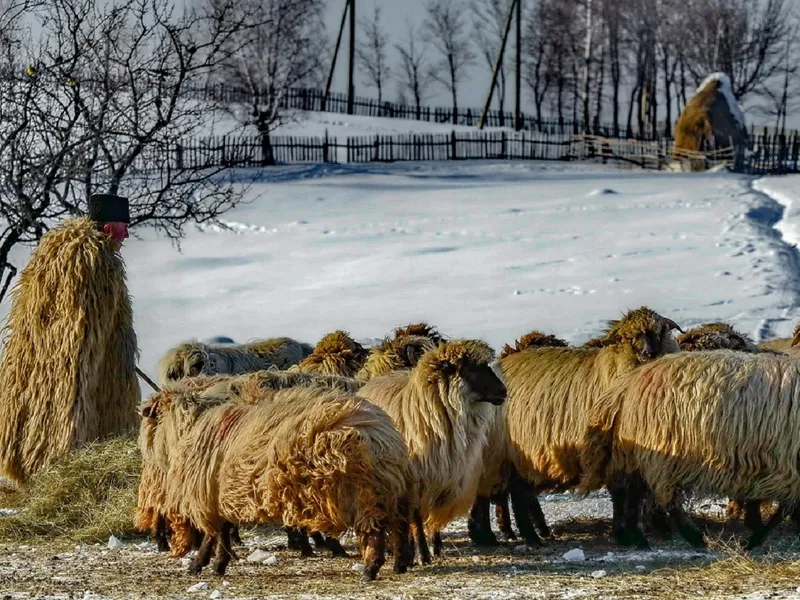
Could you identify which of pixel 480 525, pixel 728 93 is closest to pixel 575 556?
pixel 480 525

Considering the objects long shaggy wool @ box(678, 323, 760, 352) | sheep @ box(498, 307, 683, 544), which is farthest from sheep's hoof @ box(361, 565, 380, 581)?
long shaggy wool @ box(678, 323, 760, 352)

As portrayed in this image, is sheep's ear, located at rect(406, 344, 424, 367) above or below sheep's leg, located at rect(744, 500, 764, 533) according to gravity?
above

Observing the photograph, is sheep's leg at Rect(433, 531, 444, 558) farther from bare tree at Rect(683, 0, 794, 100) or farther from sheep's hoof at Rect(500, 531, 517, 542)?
bare tree at Rect(683, 0, 794, 100)

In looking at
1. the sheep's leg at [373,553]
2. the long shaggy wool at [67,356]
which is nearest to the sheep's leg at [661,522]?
the sheep's leg at [373,553]

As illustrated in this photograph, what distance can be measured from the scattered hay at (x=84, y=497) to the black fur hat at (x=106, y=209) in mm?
1941

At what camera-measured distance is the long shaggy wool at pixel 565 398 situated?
9.56m

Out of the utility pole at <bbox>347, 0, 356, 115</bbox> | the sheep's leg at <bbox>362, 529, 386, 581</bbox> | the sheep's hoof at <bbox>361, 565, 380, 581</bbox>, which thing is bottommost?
the sheep's hoof at <bbox>361, 565, 380, 581</bbox>

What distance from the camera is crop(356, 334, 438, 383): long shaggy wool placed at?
10.4m

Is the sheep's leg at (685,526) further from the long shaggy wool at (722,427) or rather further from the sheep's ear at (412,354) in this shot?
the sheep's ear at (412,354)

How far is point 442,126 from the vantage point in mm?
61062

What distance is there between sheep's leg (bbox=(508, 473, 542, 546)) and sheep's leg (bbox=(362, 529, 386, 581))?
6.35 feet

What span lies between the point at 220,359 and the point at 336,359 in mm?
2084

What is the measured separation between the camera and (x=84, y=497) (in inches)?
394

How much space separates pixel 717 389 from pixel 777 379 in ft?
1.35
